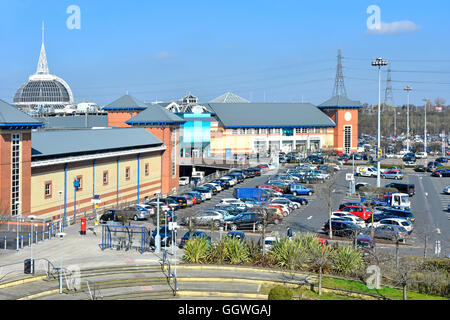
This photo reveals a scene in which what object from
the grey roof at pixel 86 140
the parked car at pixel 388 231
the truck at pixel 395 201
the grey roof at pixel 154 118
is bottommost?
the parked car at pixel 388 231

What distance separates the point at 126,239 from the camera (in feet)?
92.4

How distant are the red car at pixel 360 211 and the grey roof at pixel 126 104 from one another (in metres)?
28.4

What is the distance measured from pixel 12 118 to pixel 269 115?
50.7 meters

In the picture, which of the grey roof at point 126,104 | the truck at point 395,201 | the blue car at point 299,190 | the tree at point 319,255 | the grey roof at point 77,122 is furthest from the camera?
the grey roof at point 77,122

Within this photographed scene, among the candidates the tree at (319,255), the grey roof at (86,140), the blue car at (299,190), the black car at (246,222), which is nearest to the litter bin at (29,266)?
the tree at (319,255)

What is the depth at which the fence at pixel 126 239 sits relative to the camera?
88.7 ft

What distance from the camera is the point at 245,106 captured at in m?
80.5

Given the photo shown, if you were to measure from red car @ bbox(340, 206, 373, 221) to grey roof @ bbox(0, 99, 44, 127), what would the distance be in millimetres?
19009

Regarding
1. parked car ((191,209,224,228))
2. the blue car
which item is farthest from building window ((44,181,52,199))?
the blue car

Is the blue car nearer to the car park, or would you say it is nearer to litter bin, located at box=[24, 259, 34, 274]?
the car park

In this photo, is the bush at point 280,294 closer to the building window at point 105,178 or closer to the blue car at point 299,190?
the building window at point 105,178

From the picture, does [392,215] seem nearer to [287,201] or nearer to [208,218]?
[287,201]
